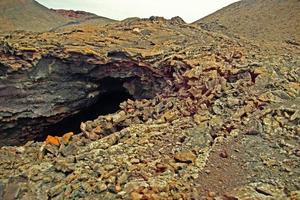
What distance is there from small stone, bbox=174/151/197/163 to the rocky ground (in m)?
0.02

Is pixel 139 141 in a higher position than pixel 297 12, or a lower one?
lower

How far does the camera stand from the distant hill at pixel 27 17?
106 ft

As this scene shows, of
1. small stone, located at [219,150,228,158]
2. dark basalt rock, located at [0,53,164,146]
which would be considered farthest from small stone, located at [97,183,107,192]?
dark basalt rock, located at [0,53,164,146]

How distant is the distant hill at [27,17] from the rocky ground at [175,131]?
17.5m

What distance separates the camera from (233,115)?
10.0 m

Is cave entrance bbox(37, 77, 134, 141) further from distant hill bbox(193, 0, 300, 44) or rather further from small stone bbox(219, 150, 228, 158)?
small stone bbox(219, 150, 228, 158)

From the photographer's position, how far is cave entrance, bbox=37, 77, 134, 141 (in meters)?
16.9

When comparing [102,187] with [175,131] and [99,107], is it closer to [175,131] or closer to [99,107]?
[175,131]

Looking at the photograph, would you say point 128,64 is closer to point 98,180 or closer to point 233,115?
point 233,115

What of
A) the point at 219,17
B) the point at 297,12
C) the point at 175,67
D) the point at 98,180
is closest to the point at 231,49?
the point at 175,67

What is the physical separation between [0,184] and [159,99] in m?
5.36

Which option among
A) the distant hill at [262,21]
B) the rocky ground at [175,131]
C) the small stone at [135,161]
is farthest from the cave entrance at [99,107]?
the small stone at [135,161]

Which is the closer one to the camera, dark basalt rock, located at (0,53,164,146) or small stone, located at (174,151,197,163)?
small stone, located at (174,151,197,163)

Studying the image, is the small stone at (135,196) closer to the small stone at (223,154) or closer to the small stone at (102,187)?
the small stone at (102,187)
